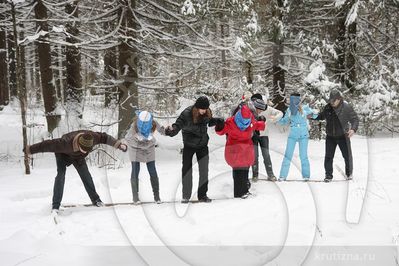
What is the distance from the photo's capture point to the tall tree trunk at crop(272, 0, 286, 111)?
13.5 m

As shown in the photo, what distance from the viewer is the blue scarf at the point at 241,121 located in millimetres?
6719

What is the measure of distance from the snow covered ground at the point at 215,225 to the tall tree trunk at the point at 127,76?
2.73 m

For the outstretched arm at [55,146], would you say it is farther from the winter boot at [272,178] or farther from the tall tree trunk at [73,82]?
the tall tree trunk at [73,82]

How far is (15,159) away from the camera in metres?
11.3

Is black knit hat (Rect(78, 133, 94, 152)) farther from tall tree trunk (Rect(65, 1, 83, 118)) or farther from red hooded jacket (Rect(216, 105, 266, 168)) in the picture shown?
tall tree trunk (Rect(65, 1, 83, 118))

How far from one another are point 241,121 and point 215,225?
203 centimetres

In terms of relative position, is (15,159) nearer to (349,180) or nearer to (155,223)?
(155,223)

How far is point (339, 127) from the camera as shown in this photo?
26.5ft

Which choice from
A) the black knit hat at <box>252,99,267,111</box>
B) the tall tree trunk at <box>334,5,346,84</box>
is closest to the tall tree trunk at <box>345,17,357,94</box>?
the tall tree trunk at <box>334,5,346,84</box>

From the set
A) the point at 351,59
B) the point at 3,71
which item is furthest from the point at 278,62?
the point at 3,71

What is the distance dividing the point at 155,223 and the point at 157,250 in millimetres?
914

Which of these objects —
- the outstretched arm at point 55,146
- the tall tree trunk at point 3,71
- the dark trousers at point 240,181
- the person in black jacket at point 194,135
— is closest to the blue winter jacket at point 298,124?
the dark trousers at point 240,181

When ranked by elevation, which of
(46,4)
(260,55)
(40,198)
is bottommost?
(40,198)

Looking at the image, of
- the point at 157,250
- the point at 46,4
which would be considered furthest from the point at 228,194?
the point at 46,4
